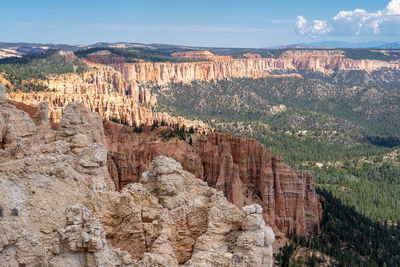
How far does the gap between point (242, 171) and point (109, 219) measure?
31.0m

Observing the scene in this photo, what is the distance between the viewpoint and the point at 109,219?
37.0 ft

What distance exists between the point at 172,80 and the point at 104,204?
189373 mm

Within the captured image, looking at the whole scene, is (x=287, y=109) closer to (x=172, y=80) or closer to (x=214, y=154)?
(x=172, y=80)

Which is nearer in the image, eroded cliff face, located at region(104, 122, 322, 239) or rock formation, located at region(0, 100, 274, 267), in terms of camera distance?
rock formation, located at region(0, 100, 274, 267)

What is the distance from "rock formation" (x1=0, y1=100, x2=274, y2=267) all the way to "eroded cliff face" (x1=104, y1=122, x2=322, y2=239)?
2236cm

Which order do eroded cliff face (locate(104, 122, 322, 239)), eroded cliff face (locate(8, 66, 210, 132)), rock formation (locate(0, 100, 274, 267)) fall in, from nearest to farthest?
rock formation (locate(0, 100, 274, 267))
eroded cliff face (locate(104, 122, 322, 239))
eroded cliff face (locate(8, 66, 210, 132))

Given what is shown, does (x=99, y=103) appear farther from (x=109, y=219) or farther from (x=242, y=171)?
(x=109, y=219)

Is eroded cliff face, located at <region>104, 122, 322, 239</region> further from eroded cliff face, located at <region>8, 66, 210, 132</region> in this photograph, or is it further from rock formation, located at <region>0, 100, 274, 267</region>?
rock formation, located at <region>0, 100, 274, 267</region>

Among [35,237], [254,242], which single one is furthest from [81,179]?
[254,242]

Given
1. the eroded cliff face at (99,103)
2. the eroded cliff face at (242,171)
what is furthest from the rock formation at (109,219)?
the eroded cliff face at (99,103)

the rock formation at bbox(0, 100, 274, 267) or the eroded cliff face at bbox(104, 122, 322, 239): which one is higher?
the rock formation at bbox(0, 100, 274, 267)

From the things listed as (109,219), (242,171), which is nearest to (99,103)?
(242,171)

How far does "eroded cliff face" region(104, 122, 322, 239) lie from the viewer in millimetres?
37906

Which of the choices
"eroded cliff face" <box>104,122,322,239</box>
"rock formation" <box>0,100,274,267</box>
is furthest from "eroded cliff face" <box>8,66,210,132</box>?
"rock formation" <box>0,100,274,267</box>
